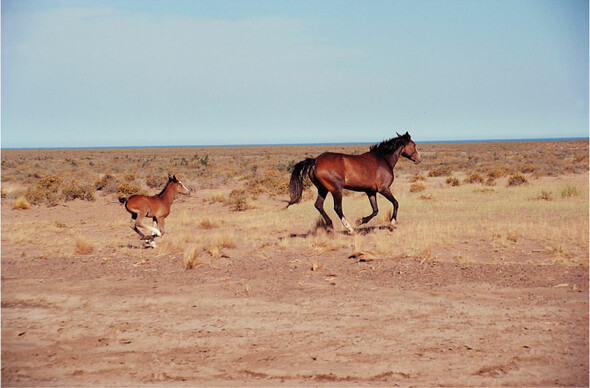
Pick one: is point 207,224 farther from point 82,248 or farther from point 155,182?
point 155,182

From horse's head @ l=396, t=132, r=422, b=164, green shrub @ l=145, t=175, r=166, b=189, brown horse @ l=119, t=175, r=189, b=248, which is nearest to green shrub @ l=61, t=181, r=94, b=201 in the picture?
green shrub @ l=145, t=175, r=166, b=189

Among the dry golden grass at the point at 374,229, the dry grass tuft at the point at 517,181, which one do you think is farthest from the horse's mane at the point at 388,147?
the dry grass tuft at the point at 517,181

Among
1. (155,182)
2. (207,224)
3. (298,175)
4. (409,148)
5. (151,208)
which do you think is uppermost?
(409,148)

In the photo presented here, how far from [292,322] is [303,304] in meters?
0.76

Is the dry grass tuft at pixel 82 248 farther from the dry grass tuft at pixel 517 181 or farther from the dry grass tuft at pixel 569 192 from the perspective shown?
the dry grass tuft at pixel 517 181

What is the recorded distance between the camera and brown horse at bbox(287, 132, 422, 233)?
1219 centimetres

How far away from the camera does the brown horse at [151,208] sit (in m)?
11.0

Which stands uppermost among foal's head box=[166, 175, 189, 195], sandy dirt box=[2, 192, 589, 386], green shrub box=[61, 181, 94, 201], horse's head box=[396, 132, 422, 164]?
horse's head box=[396, 132, 422, 164]

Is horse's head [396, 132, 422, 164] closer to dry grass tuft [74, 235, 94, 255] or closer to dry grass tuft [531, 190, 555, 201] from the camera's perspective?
dry grass tuft [531, 190, 555, 201]

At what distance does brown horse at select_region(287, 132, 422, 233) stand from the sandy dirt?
2.39 m

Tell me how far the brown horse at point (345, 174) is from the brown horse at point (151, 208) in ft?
9.49

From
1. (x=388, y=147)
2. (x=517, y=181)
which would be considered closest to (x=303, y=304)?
(x=388, y=147)

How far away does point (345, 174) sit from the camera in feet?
40.3

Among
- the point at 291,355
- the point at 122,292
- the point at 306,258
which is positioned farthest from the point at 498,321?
the point at 122,292
